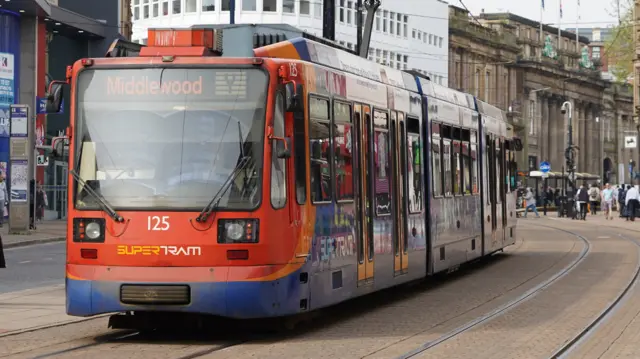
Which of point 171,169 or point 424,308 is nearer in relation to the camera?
point 171,169

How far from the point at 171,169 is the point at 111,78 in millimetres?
1118

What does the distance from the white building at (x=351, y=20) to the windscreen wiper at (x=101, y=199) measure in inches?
2375

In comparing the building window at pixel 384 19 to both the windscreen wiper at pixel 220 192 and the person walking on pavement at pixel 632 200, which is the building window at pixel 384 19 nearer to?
the person walking on pavement at pixel 632 200

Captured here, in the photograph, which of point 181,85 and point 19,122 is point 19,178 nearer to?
point 19,122

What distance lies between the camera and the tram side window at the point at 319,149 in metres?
14.1

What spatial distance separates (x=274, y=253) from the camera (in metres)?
13.1

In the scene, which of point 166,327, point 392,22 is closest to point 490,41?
point 392,22

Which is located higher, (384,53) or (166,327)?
(384,53)

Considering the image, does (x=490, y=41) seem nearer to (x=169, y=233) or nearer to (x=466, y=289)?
(x=466, y=289)

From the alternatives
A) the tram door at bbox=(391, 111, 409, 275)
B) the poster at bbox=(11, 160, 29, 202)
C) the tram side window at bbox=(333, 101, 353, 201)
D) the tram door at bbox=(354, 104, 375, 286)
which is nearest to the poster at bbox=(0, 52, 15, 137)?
the poster at bbox=(11, 160, 29, 202)

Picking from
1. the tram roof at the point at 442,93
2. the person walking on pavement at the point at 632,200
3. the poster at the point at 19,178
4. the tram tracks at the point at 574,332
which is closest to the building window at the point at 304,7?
the person walking on pavement at the point at 632,200

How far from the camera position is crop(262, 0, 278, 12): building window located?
84688 millimetres

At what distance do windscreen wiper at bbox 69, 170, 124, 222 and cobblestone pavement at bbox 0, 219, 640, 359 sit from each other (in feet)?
3.88

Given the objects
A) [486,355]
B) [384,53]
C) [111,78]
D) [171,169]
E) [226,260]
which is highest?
[384,53]
